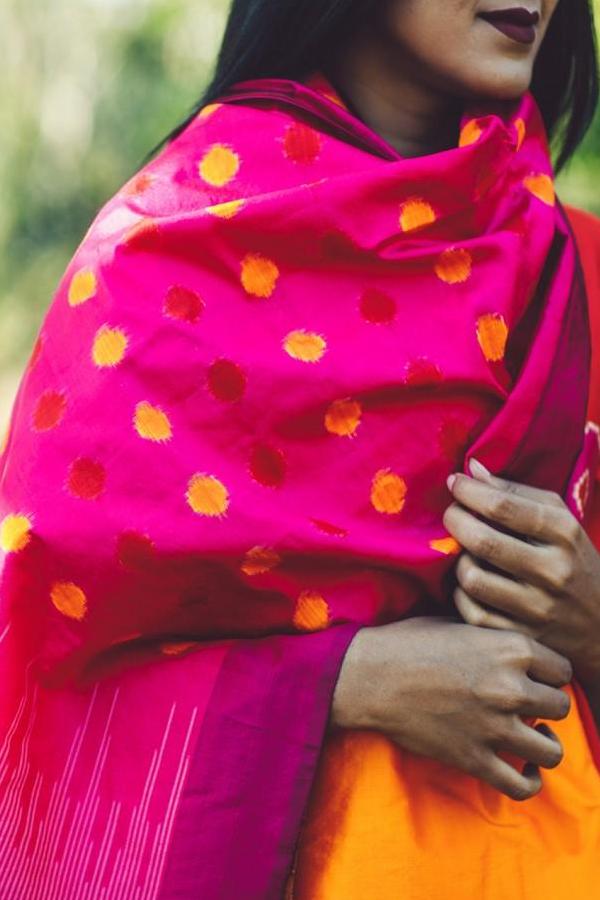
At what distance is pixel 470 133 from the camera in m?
1.46

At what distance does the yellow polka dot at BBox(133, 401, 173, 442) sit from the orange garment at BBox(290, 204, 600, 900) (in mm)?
390

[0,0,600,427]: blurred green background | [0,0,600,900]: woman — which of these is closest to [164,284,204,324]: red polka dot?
[0,0,600,900]: woman

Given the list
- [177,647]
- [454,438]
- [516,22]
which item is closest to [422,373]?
[454,438]

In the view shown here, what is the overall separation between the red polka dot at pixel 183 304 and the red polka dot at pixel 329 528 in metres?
0.27

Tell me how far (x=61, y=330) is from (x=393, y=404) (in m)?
0.40

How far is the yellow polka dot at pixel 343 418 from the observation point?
131cm

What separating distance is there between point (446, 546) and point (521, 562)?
0.09 metres

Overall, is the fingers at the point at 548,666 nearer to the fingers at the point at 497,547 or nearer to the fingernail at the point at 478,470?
the fingers at the point at 497,547

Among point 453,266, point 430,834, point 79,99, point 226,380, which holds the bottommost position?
point 79,99

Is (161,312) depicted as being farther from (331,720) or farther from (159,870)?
(159,870)

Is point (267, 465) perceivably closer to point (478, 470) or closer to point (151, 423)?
point (151, 423)

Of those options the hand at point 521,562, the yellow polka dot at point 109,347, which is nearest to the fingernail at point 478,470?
the hand at point 521,562

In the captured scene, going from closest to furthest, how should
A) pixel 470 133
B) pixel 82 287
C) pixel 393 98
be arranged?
pixel 82 287 < pixel 470 133 < pixel 393 98

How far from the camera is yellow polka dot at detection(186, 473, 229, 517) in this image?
125 centimetres
